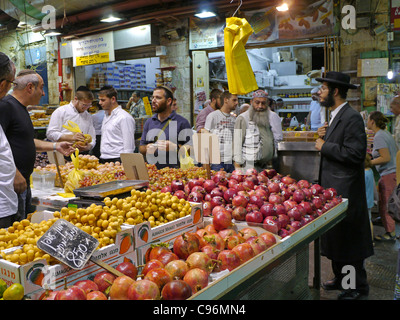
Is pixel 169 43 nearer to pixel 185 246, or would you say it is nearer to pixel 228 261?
pixel 185 246

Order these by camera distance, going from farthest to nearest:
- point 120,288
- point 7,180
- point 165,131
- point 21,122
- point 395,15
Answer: point 395,15 < point 165,131 < point 21,122 < point 7,180 < point 120,288

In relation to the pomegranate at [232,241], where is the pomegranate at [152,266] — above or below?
above

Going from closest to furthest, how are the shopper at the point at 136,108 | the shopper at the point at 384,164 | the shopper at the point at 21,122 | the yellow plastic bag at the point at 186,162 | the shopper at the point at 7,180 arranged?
1. the shopper at the point at 7,180
2. the shopper at the point at 21,122
3. the yellow plastic bag at the point at 186,162
4. the shopper at the point at 384,164
5. the shopper at the point at 136,108

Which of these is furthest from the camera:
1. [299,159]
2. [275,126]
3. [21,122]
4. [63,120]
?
[299,159]

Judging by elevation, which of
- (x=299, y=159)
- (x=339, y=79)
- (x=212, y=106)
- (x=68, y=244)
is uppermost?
(x=339, y=79)

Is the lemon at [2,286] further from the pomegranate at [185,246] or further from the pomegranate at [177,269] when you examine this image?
the pomegranate at [185,246]

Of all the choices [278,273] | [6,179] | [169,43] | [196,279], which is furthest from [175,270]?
[169,43]

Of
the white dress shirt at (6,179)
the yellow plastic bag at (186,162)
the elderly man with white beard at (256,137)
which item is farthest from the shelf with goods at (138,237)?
the elderly man with white beard at (256,137)

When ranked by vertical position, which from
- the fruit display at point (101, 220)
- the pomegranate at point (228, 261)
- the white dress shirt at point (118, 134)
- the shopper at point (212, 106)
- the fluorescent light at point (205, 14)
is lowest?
the pomegranate at point (228, 261)

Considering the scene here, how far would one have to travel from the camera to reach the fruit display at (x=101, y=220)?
1.67 metres

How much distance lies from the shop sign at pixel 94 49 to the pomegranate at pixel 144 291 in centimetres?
883

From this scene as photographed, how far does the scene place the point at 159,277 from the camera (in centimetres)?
158

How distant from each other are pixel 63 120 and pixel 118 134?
3.98ft

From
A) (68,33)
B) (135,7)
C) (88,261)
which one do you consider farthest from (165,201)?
(68,33)
